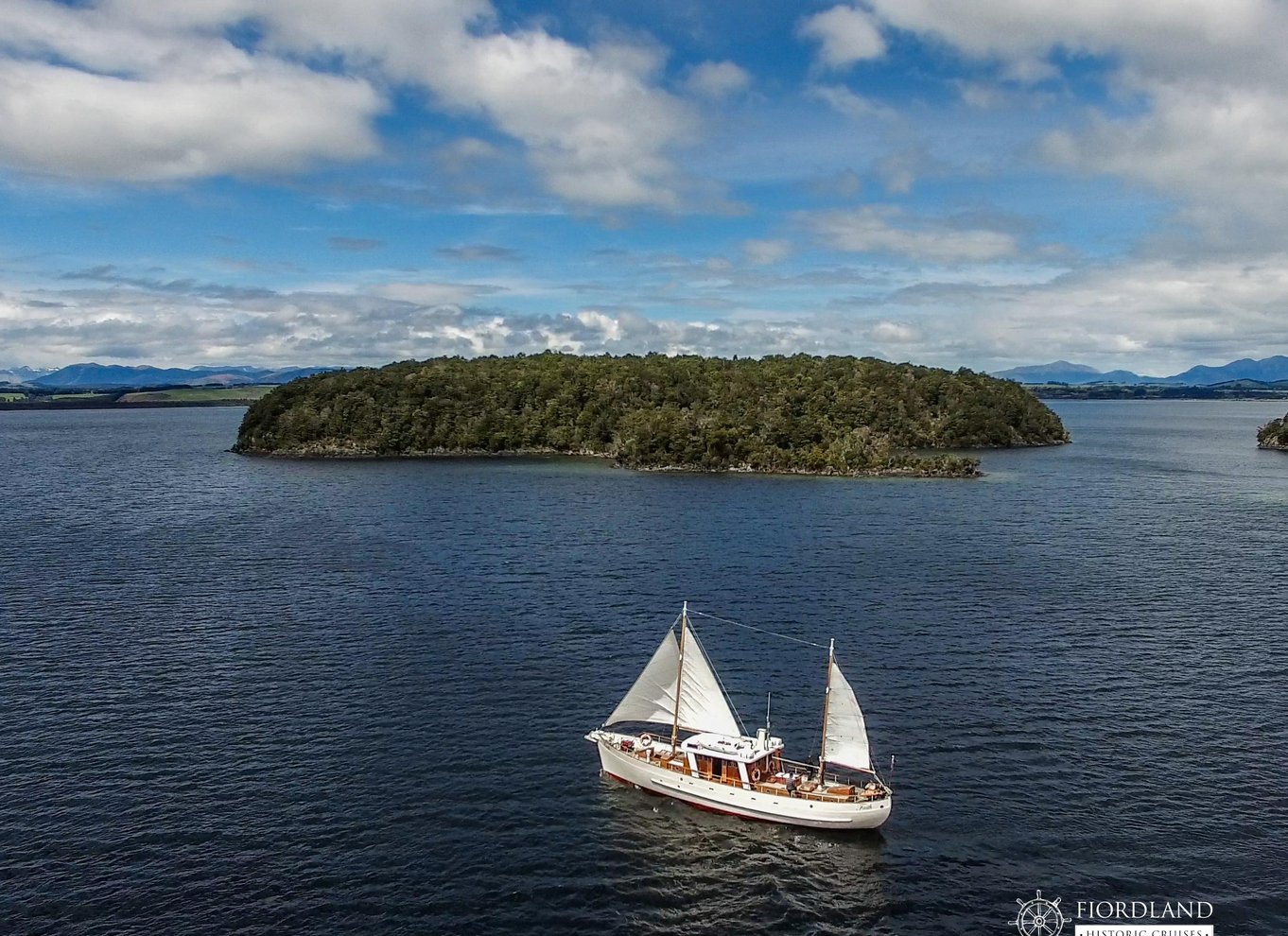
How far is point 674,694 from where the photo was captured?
64.3 m

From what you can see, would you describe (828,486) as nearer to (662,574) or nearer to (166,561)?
(662,574)

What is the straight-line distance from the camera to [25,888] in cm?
4953

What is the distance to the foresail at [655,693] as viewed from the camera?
63.4 meters

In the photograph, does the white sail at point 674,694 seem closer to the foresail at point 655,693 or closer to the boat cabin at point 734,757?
the foresail at point 655,693

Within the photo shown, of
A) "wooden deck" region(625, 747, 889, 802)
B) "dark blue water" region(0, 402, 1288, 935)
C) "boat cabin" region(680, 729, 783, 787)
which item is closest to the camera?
"dark blue water" region(0, 402, 1288, 935)

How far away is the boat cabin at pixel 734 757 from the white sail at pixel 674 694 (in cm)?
213

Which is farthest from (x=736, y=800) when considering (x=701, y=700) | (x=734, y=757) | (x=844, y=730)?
(x=844, y=730)

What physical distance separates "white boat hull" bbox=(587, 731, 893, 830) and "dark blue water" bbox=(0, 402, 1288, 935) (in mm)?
1124

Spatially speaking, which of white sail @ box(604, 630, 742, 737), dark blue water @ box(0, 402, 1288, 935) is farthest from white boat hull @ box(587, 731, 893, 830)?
white sail @ box(604, 630, 742, 737)

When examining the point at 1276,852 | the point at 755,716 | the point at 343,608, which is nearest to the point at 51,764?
the point at 343,608

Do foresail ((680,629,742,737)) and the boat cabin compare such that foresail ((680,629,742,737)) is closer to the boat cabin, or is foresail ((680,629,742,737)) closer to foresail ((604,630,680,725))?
foresail ((604,630,680,725))

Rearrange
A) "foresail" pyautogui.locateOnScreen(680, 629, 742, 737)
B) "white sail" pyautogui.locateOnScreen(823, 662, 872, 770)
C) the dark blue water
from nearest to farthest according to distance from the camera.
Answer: the dark blue water < "white sail" pyautogui.locateOnScreen(823, 662, 872, 770) < "foresail" pyautogui.locateOnScreen(680, 629, 742, 737)

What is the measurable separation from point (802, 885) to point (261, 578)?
83885mm

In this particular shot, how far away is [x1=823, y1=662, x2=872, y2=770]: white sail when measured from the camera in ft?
189
